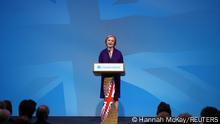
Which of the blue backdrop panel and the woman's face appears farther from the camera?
the blue backdrop panel

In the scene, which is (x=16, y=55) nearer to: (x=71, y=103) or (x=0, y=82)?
(x=0, y=82)

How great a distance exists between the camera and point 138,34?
8156 millimetres

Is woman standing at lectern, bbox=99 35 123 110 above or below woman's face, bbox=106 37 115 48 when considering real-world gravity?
below

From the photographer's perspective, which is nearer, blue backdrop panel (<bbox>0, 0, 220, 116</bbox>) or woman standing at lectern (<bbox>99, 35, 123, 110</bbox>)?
woman standing at lectern (<bbox>99, 35, 123, 110</bbox>)

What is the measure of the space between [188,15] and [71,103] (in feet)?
9.23

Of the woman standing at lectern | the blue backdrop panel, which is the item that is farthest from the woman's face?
the blue backdrop panel

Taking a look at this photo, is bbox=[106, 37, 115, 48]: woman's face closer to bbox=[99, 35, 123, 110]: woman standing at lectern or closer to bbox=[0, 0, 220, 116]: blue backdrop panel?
bbox=[99, 35, 123, 110]: woman standing at lectern

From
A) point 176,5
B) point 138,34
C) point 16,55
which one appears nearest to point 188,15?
point 176,5

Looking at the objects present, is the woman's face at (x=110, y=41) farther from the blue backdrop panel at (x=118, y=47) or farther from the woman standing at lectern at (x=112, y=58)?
the blue backdrop panel at (x=118, y=47)

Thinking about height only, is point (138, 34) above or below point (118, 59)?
above

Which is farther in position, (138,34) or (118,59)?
(138,34)

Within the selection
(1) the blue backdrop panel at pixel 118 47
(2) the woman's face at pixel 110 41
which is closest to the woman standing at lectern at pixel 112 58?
(2) the woman's face at pixel 110 41

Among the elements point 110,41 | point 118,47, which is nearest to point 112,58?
point 110,41

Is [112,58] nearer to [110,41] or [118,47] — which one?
[110,41]
